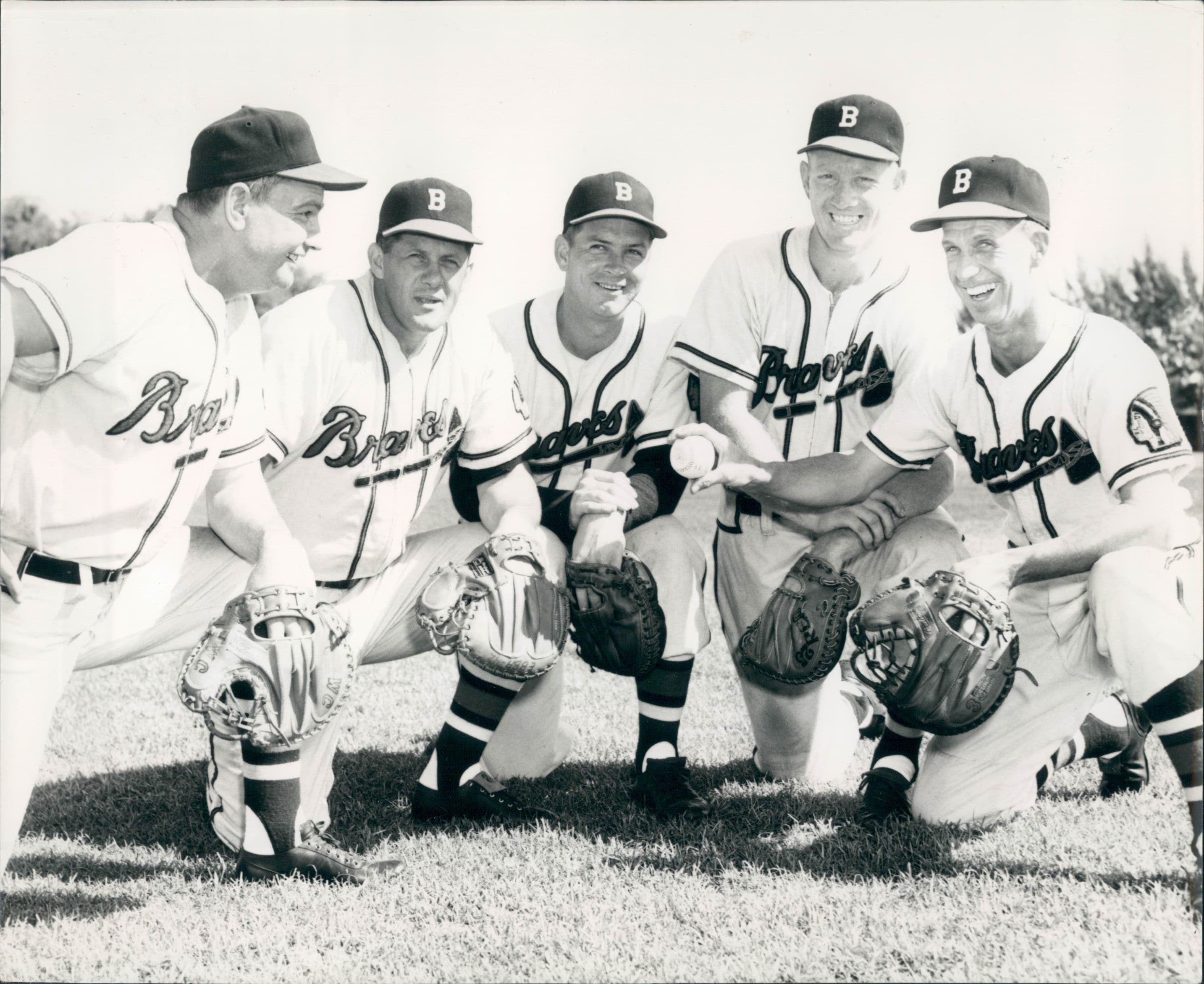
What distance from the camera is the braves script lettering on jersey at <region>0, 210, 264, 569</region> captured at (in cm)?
279

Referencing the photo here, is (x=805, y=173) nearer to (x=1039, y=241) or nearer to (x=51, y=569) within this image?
A: (x=1039, y=241)

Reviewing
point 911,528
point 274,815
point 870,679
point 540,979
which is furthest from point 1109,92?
point 274,815

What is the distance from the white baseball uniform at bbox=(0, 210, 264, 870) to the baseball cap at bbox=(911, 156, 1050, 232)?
2115 mm

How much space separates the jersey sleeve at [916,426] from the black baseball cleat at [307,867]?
1990mm

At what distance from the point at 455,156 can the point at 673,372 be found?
1052 mm

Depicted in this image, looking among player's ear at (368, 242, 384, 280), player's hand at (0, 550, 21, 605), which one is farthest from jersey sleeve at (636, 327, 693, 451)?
player's hand at (0, 550, 21, 605)

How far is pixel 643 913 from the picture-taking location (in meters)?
2.87

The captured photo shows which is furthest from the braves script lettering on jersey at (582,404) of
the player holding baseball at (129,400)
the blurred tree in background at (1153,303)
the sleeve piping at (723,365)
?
the blurred tree in background at (1153,303)

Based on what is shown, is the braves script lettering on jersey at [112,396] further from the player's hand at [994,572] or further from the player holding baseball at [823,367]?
the player's hand at [994,572]

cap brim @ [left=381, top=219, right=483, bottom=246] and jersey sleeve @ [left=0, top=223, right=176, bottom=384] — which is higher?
cap brim @ [left=381, top=219, right=483, bottom=246]

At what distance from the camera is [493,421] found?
3.77 metres

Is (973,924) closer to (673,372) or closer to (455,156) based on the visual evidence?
(673,372)

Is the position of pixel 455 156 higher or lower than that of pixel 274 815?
higher

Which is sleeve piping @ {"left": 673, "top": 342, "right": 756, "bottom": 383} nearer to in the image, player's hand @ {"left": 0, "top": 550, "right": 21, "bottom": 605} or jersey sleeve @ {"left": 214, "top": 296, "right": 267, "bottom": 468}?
jersey sleeve @ {"left": 214, "top": 296, "right": 267, "bottom": 468}
